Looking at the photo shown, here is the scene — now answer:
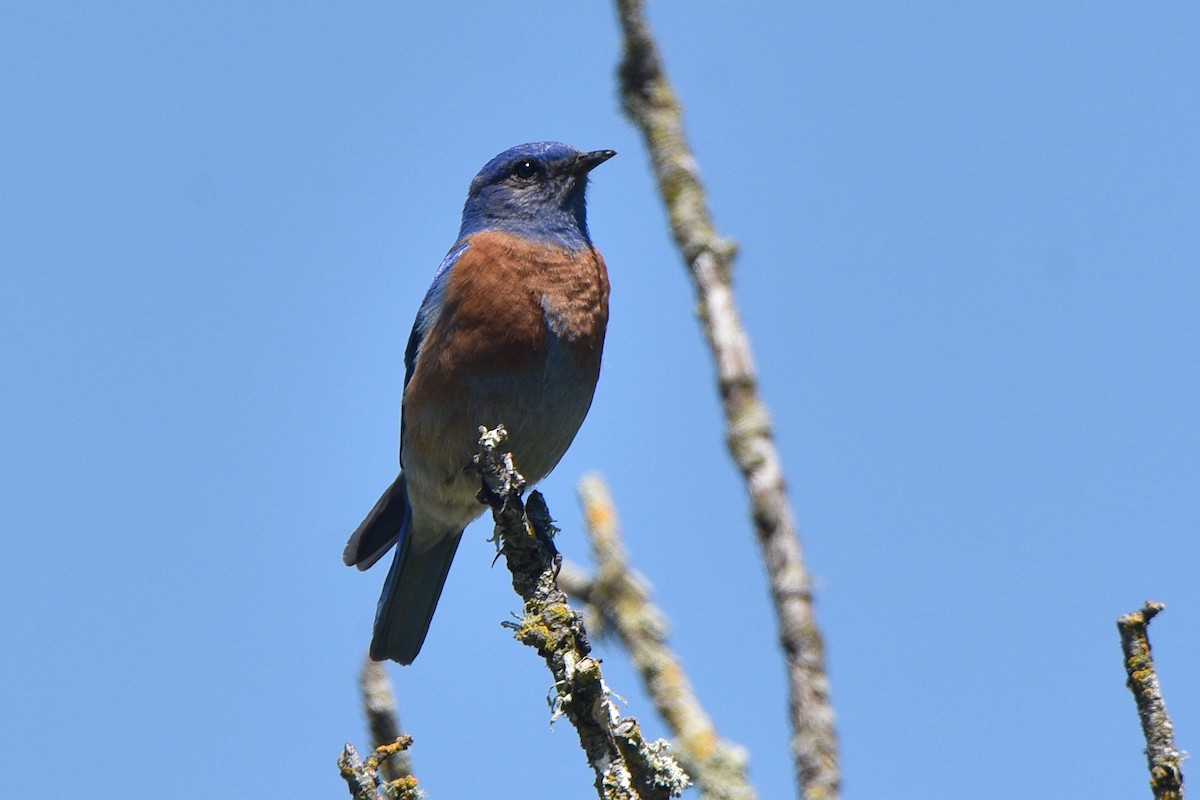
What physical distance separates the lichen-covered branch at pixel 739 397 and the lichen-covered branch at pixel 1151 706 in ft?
2.64

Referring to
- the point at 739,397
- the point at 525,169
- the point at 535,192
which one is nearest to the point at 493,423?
the point at 535,192

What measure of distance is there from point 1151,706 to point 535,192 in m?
5.64

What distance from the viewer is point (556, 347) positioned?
732cm

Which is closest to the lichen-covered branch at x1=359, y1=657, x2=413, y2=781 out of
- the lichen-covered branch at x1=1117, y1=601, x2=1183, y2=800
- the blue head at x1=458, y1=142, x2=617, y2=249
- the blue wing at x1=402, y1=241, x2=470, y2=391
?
the lichen-covered branch at x1=1117, y1=601, x2=1183, y2=800

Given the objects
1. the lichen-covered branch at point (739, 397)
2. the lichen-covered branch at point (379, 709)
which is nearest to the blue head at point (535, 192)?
the lichen-covered branch at point (739, 397)

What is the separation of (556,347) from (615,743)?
3687mm

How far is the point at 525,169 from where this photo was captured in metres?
8.50

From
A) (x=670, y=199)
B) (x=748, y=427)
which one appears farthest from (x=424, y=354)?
(x=748, y=427)

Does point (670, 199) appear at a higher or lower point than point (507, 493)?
higher

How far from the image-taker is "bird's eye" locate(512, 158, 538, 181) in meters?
8.46

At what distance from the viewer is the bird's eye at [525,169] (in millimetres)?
8461

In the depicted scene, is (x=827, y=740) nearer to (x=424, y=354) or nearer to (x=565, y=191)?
(x=424, y=354)

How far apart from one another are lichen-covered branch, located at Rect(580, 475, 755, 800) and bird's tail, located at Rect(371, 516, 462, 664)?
2.26 meters

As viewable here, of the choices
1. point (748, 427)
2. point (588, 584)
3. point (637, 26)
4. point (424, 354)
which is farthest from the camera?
point (424, 354)
